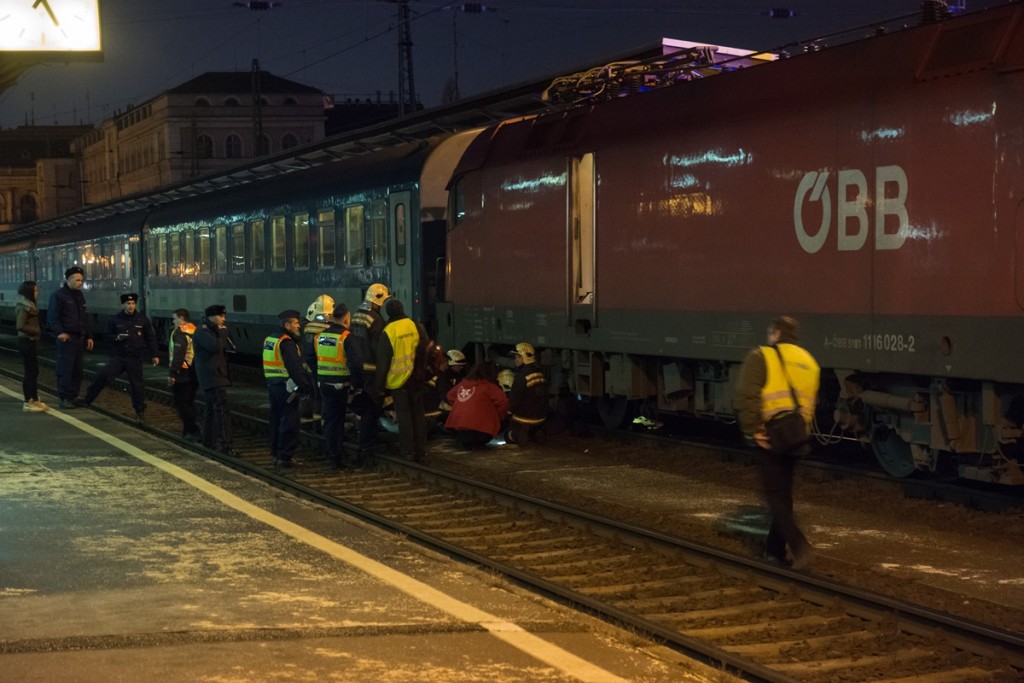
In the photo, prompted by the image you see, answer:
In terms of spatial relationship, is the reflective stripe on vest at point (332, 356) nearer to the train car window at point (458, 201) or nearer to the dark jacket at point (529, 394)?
the dark jacket at point (529, 394)

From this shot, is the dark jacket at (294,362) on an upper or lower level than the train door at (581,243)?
lower

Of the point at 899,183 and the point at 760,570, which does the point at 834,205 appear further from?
the point at 760,570

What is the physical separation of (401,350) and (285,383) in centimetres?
116

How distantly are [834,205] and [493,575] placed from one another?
14.8ft

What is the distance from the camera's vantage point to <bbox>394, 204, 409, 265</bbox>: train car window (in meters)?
18.8

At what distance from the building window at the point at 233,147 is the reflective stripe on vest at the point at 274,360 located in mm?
80848

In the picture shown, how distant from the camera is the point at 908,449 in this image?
11.5 m

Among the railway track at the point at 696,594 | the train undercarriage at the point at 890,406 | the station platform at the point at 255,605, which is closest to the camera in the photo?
the station platform at the point at 255,605

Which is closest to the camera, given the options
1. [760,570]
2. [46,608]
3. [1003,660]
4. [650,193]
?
[1003,660]

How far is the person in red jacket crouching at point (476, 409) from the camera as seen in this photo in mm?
14758

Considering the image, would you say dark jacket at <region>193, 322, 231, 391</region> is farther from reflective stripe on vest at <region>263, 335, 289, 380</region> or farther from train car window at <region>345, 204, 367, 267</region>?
train car window at <region>345, 204, 367, 267</region>

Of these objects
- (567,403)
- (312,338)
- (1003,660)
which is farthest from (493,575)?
(567,403)

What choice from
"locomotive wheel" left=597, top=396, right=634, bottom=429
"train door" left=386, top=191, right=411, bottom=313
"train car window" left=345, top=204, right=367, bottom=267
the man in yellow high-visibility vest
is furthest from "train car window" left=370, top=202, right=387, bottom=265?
the man in yellow high-visibility vest

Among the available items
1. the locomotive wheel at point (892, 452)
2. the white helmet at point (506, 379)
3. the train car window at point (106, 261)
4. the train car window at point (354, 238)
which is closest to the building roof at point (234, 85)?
the train car window at point (106, 261)
